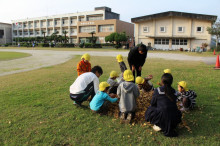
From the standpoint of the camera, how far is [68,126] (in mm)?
3799

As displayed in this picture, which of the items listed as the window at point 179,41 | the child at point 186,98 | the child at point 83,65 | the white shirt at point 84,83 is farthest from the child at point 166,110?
the window at point 179,41

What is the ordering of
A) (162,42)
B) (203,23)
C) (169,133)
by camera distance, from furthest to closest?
(162,42)
(203,23)
(169,133)

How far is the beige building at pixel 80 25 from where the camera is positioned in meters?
63.0

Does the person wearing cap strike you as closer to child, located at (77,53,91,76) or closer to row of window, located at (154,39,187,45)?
child, located at (77,53,91,76)

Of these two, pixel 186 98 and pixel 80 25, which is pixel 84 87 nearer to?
pixel 186 98

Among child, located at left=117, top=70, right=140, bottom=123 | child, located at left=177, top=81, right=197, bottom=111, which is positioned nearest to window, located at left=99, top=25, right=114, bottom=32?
child, located at left=177, top=81, right=197, bottom=111

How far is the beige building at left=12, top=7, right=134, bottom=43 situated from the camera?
63.0 m

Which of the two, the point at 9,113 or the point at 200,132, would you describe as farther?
the point at 9,113

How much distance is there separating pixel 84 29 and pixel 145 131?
6803 cm

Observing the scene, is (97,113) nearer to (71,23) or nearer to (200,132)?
(200,132)

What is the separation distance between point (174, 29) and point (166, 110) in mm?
41833

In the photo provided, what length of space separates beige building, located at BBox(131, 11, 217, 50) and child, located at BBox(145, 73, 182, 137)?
39.8m

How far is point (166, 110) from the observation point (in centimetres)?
342

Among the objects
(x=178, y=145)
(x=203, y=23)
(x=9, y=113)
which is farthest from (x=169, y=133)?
(x=203, y=23)
